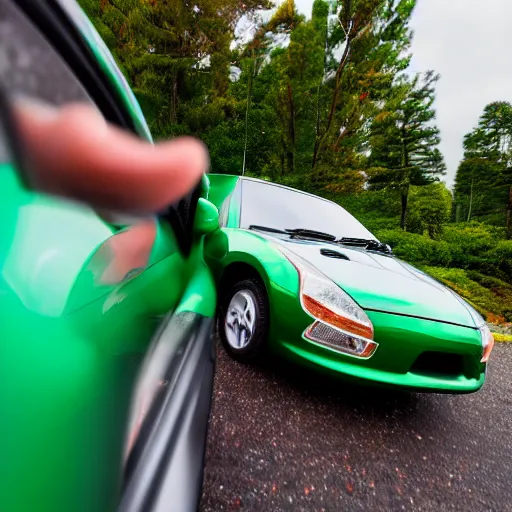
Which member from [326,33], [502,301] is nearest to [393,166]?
[326,33]

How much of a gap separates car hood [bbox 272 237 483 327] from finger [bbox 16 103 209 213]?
4.30ft

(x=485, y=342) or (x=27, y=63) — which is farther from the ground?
(x=27, y=63)

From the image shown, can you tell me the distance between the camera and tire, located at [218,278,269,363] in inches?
71.1

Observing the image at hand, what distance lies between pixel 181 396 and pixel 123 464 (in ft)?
0.65

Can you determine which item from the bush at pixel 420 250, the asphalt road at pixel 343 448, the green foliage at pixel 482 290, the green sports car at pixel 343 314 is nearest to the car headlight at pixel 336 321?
the green sports car at pixel 343 314

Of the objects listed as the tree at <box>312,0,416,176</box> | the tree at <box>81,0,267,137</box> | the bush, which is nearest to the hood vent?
the bush

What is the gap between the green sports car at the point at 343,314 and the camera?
1.53m

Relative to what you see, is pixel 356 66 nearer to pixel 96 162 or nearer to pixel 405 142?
pixel 405 142

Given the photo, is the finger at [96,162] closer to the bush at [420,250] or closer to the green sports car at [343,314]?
the green sports car at [343,314]

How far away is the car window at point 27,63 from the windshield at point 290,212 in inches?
70.6

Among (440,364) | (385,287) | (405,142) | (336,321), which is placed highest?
(405,142)

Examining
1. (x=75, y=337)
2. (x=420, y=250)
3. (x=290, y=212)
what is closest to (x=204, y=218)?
(x=75, y=337)

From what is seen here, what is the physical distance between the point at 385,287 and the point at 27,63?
1668mm

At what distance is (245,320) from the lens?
1.94 m
